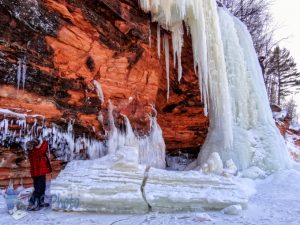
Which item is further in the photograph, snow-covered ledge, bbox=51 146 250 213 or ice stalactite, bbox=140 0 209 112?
ice stalactite, bbox=140 0 209 112

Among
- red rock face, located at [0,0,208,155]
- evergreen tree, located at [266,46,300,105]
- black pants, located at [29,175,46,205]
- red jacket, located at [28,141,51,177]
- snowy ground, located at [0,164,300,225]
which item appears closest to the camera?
snowy ground, located at [0,164,300,225]

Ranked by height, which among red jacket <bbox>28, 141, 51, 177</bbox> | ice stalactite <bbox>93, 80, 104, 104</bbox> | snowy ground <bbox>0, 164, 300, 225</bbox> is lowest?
snowy ground <bbox>0, 164, 300, 225</bbox>

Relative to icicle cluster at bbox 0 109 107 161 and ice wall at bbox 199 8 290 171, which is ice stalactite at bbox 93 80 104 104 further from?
ice wall at bbox 199 8 290 171

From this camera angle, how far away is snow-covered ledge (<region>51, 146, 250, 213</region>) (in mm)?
4371

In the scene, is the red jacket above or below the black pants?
above

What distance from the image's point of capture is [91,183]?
4637 millimetres

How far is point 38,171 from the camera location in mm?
4602

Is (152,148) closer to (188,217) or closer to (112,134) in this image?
(112,134)

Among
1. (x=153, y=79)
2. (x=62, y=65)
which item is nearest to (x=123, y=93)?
(x=153, y=79)

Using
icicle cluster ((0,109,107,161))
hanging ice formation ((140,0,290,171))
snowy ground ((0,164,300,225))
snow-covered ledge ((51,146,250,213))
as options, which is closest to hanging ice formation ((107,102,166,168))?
icicle cluster ((0,109,107,161))

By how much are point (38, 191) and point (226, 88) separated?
507 centimetres

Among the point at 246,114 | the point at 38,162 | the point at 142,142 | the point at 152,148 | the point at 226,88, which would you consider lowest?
the point at 38,162

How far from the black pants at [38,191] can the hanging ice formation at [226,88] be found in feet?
13.6

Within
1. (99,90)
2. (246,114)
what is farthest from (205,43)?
(99,90)
